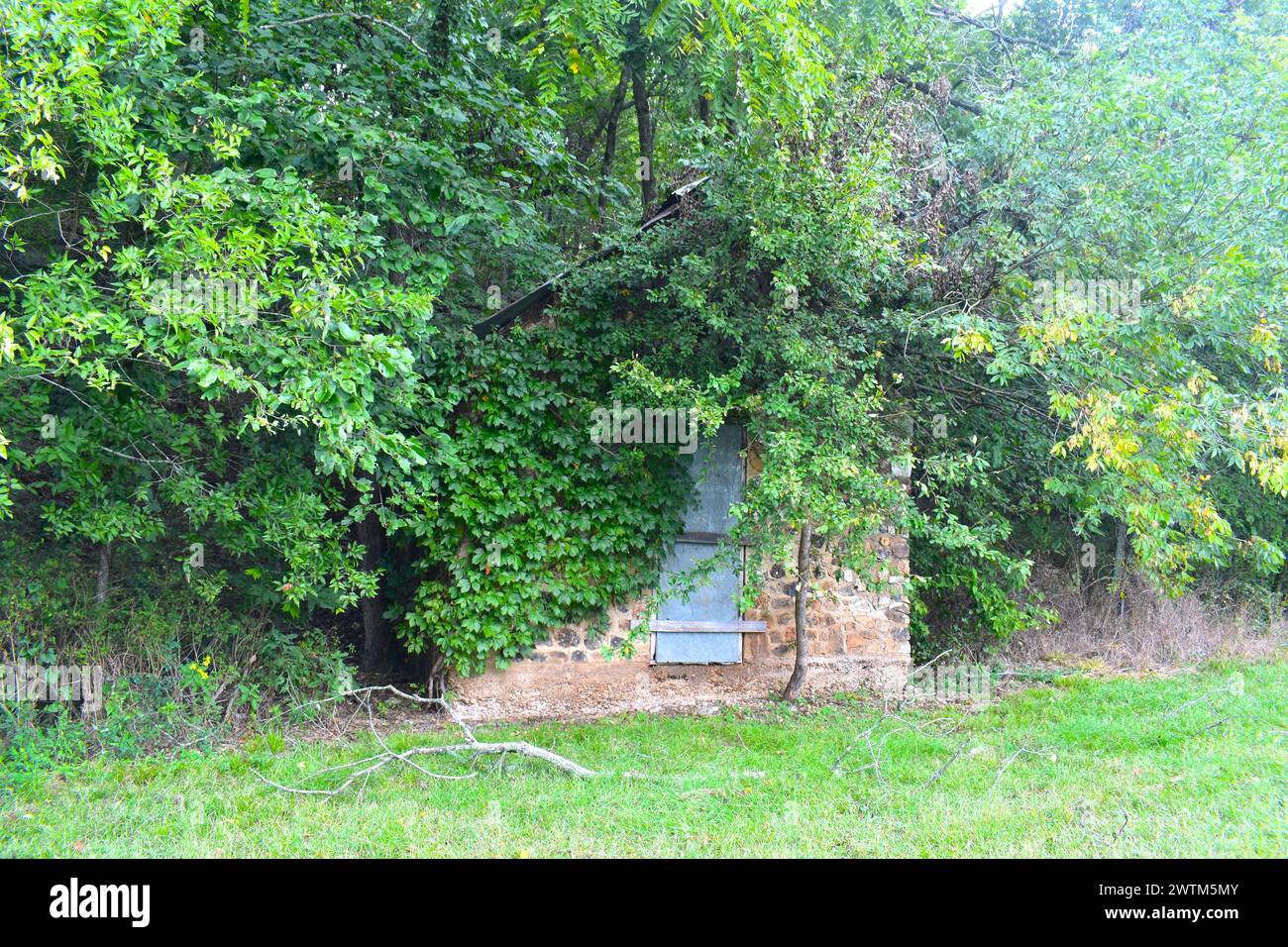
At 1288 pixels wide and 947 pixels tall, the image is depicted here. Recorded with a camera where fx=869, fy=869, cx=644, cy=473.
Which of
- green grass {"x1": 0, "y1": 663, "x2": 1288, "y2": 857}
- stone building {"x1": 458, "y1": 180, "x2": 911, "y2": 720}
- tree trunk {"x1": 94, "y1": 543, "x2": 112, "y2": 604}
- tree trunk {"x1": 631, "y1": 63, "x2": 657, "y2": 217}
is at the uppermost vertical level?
tree trunk {"x1": 631, "y1": 63, "x2": 657, "y2": 217}

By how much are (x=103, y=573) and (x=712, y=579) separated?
511 centimetres

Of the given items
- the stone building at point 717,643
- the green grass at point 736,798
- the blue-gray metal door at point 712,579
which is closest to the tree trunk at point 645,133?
the blue-gray metal door at point 712,579

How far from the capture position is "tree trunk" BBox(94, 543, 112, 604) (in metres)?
6.45

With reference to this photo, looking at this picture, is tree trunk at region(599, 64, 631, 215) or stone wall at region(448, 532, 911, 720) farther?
tree trunk at region(599, 64, 631, 215)

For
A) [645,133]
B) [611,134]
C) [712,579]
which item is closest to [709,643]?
[712,579]

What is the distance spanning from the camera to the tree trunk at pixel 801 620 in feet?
26.8

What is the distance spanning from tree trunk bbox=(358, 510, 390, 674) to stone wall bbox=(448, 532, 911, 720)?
1439 millimetres

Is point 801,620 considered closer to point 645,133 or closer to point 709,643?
point 709,643

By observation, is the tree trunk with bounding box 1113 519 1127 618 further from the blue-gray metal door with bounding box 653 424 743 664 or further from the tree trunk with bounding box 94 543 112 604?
the tree trunk with bounding box 94 543 112 604

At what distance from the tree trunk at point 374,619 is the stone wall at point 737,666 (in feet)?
4.72

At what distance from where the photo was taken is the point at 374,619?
864cm

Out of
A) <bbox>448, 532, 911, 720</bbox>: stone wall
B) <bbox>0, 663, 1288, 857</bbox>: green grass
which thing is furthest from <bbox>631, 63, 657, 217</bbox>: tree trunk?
<bbox>0, 663, 1288, 857</bbox>: green grass

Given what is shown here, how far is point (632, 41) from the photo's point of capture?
9.35 m

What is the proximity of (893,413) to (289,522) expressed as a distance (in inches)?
204
